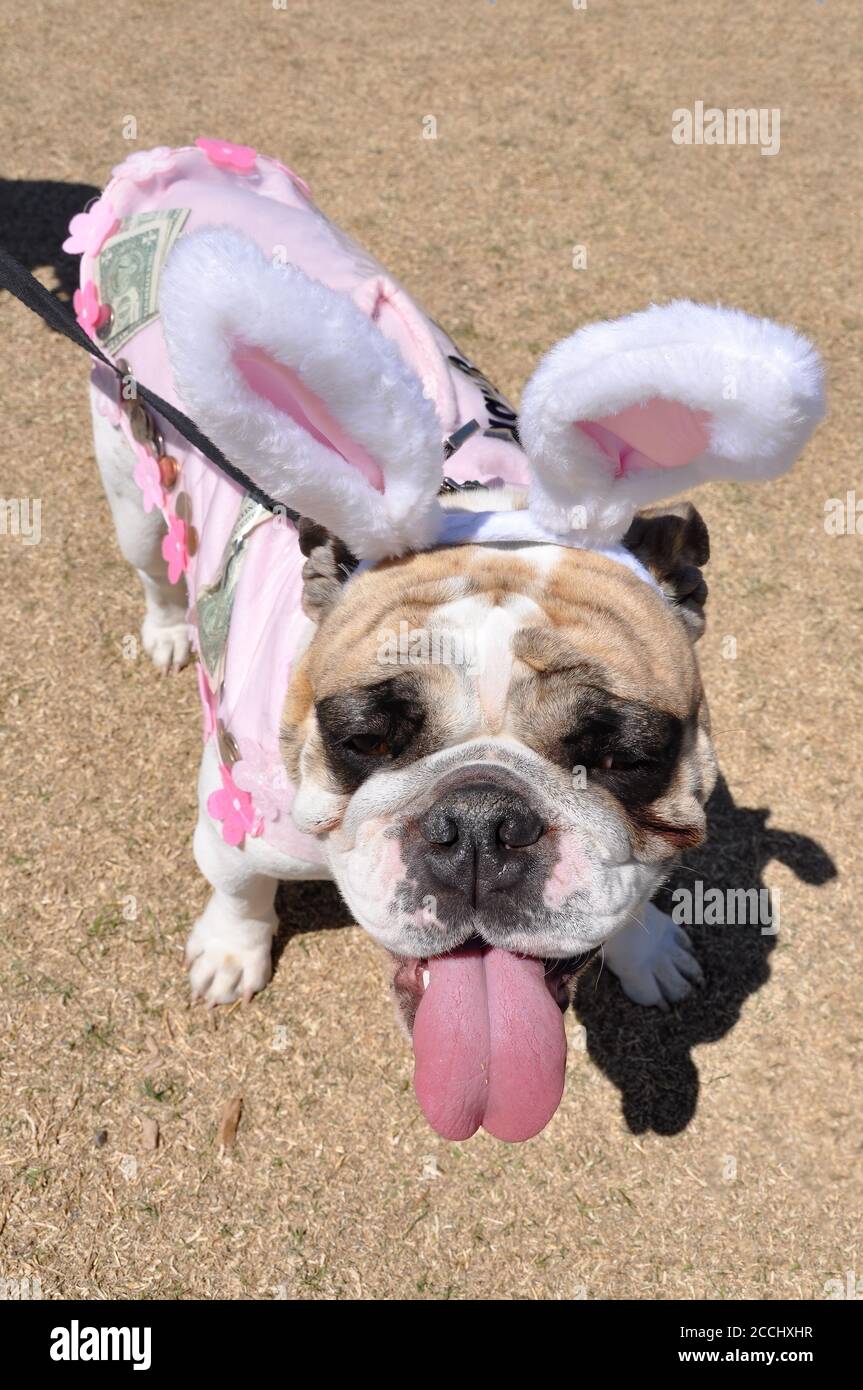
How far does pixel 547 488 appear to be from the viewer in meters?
2.17

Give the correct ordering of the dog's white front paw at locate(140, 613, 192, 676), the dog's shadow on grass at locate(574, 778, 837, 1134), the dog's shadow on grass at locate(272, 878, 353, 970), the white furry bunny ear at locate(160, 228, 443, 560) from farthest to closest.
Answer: the dog's white front paw at locate(140, 613, 192, 676)
the dog's shadow on grass at locate(272, 878, 353, 970)
the dog's shadow on grass at locate(574, 778, 837, 1134)
the white furry bunny ear at locate(160, 228, 443, 560)

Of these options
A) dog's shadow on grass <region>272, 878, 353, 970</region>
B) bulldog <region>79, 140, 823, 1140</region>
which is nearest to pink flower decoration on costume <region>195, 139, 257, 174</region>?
bulldog <region>79, 140, 823, 1140</region>

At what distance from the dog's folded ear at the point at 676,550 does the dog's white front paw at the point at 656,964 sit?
138 centimetres

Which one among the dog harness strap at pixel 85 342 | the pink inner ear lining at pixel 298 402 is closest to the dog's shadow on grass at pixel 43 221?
the dog harness strap at pixel 85 342

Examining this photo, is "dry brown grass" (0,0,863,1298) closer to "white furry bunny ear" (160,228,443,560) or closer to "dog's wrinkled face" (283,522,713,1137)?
"dog's wrinkled face" (283,522,713,1137)

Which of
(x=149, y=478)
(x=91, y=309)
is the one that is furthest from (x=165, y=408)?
(x=91, y=309)

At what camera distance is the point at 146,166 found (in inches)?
130

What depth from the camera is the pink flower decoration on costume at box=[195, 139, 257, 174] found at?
3.36 m

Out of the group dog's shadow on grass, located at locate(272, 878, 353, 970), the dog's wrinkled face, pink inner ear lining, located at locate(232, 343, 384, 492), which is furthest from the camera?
dog's shadow on grass, located at locate(272, 878, 353, 970)

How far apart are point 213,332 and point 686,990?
269 centimetres

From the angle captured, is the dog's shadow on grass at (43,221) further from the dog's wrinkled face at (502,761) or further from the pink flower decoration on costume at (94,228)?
the dog's wrinkled face at (502,761)

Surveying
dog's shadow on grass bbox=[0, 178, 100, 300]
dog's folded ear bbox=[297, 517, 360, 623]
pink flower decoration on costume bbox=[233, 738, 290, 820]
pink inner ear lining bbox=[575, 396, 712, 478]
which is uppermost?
dog's shadow on grass bbox=[0, 178, 100, 300]

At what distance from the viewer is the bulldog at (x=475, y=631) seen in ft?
6.09
